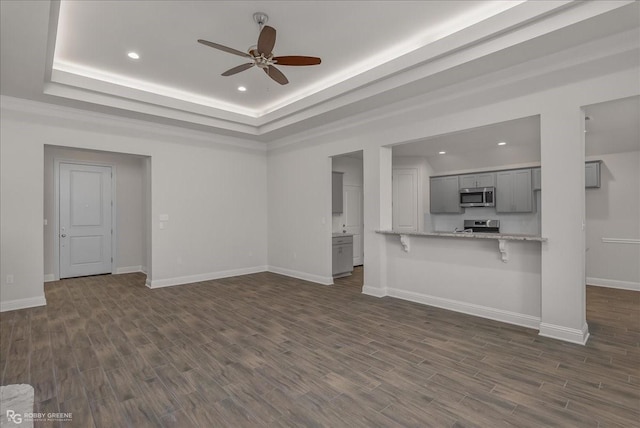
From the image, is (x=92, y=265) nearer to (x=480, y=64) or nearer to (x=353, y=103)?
(x=353, y=103)

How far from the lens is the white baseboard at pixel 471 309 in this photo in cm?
363

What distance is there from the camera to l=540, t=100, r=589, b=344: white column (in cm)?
319

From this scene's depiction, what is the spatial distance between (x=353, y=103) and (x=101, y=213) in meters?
6.10

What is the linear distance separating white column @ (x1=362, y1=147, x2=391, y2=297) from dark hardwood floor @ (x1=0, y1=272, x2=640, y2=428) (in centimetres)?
58

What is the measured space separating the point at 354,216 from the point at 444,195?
226cm

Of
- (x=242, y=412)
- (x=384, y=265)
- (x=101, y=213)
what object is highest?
(x=101, y=213)

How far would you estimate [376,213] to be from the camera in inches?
202

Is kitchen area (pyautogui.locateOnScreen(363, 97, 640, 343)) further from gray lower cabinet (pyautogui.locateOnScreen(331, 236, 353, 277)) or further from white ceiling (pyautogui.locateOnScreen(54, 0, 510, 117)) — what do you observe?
white ceiling (pyautogui.locateOnScreen(54, 0, 510, 117))

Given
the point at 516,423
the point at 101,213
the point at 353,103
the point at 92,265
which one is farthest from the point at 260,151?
the point at 516,423

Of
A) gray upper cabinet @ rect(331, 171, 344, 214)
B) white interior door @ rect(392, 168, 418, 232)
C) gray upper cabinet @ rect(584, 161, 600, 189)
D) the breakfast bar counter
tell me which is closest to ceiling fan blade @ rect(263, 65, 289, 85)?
the breakfast bar counter

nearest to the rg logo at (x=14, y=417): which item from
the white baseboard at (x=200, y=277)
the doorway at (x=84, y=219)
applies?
the white baseboard at (x=200, y=277)

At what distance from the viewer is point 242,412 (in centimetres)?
215

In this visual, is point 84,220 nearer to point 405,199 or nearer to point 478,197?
point 405,199

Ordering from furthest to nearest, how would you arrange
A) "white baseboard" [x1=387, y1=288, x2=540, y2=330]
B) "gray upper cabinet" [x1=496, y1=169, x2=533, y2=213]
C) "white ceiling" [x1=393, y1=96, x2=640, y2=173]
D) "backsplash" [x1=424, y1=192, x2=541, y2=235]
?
"backsplash" [x1=424, y1=192, x2=541, y2=235] → "gray upper cabinet" [x1=496, y1=169, x2=533, y2=213] → "white ceiling" [x1=393, y1=96, x2=640, y2=173] → "white baseboard" [x1=387, y1=288, x2=540, y2=330]
